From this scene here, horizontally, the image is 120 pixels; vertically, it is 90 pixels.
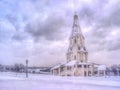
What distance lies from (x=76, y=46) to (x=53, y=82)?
62cm

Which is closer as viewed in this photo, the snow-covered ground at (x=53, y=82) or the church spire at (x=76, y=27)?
the snow-covered ground at (x=53, y=82)

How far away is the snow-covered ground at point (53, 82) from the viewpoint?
3268 mm

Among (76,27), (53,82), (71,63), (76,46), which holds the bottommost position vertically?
(53,82)

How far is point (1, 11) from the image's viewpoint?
12.8 feet

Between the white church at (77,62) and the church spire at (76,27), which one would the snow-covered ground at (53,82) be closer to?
the white church at (77,62)

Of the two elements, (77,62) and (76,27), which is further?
(76,27)

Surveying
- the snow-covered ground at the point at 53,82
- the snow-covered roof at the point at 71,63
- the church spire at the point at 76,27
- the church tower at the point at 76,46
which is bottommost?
the snow-covered ground at the point at 53,82

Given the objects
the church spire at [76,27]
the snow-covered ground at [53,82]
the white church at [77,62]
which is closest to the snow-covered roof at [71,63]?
the white church at [77,62]

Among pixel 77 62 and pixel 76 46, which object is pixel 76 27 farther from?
pixel 77 62

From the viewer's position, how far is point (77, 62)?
338 centimetres

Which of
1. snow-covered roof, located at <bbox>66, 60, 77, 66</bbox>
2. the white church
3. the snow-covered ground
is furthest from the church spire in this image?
the snow-covered ground

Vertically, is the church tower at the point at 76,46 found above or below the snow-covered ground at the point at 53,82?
above

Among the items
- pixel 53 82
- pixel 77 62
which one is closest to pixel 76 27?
pixel 77 62

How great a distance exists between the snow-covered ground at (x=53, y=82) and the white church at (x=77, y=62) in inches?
3.3
